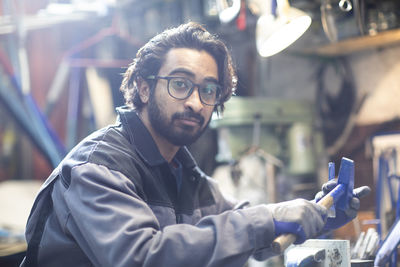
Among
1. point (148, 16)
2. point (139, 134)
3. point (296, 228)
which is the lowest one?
point (296, 228)

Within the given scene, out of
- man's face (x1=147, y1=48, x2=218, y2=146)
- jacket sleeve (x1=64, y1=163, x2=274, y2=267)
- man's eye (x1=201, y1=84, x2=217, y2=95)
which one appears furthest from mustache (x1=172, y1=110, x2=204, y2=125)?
jacket sleeve (x1=64, y1=163, x2=274, y2=267)

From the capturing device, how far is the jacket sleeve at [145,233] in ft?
4.35

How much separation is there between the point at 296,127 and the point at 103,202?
2442mm

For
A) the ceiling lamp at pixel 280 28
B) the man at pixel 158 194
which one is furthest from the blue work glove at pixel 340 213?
the ceiling lamp at pixel 280 28

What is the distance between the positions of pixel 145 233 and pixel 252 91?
2.99 metres

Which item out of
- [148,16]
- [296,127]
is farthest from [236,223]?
[148,16]

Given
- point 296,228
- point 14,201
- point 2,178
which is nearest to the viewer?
point 296,228

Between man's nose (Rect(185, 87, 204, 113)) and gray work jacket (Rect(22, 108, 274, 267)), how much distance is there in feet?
0.63

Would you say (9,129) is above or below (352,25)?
below

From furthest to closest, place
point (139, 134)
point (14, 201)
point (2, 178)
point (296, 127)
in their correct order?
point (2, 178)
point (14, 201)
point (296, 127)
point (139, 134)

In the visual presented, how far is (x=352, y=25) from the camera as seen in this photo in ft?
9.80

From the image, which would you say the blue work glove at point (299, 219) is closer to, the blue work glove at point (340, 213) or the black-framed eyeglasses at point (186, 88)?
the blue work glove at point (340, 213)

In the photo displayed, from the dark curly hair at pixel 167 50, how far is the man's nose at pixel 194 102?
189 millimetres

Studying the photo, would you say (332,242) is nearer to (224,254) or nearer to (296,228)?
(296,228)
